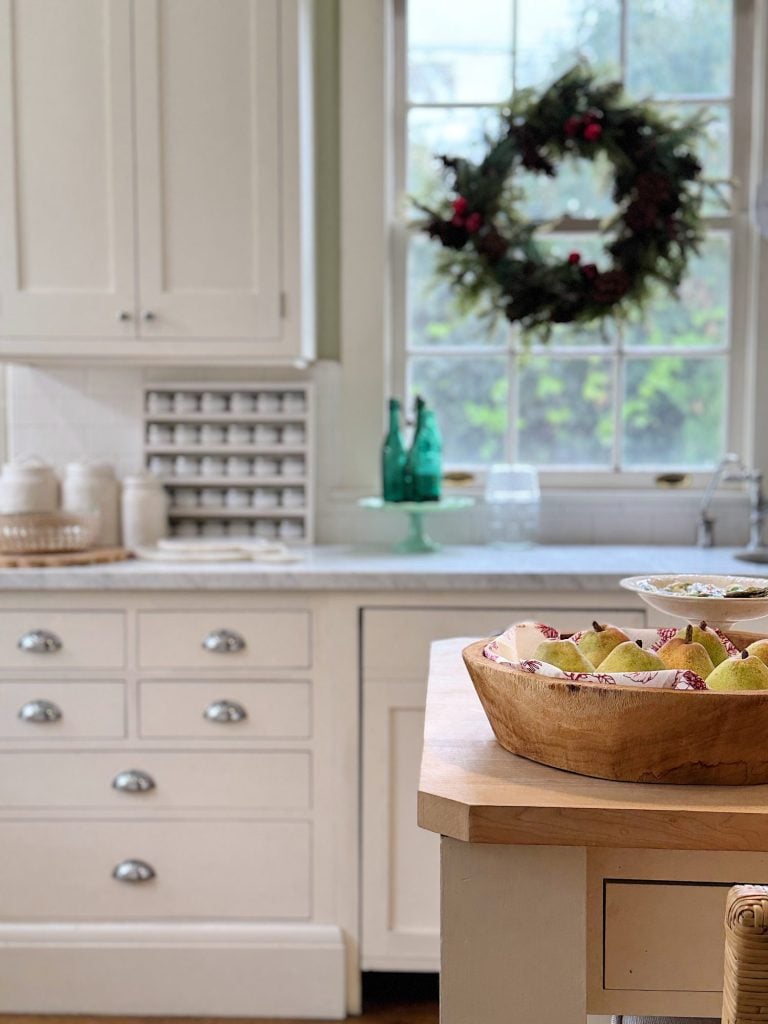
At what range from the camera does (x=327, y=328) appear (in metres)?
3.33

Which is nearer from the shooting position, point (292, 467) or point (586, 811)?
point (586, 811)

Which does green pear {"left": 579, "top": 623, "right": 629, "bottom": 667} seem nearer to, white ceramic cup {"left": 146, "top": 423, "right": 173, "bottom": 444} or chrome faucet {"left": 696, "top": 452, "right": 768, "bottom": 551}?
chrome faucet {"left": 696, "top": 452, "right": 768, "bottom": 551}

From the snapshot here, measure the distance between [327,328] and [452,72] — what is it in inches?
33.5

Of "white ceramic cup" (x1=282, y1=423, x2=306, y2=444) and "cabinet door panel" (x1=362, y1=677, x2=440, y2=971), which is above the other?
"white ceramic cup" (x1=282, y1=423, x2=306, y2=444)

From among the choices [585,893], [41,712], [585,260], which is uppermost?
[585,260]

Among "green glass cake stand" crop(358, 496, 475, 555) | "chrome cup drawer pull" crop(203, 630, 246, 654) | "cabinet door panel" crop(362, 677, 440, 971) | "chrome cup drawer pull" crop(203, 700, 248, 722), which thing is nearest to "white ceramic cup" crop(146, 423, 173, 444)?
"green glass cake stand" crop(358, 496, 475, 555)

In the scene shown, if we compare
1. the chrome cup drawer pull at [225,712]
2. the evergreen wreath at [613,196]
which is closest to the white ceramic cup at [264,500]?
the chrome cup drawer pull at [225,712]

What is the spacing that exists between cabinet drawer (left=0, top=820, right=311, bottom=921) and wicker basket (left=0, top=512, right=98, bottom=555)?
671 mm

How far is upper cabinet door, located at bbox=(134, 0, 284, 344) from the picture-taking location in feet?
9.34

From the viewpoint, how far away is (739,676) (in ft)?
3.84

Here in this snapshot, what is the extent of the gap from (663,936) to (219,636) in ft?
5.64

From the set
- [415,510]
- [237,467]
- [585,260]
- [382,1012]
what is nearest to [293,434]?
[237,467]

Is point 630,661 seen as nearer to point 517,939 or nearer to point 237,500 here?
point 517,939

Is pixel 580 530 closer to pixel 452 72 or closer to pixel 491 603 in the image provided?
pixel 491 603
